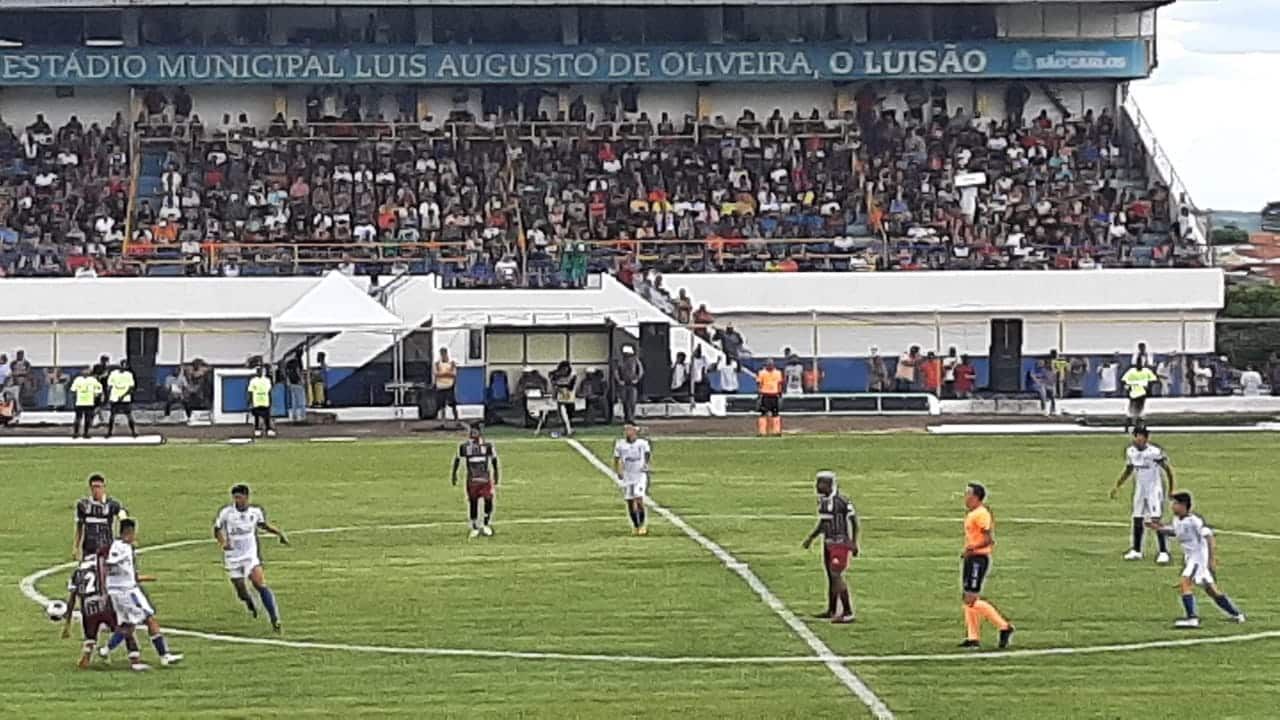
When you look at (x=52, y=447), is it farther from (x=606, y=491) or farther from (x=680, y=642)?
(x=680, y=642)

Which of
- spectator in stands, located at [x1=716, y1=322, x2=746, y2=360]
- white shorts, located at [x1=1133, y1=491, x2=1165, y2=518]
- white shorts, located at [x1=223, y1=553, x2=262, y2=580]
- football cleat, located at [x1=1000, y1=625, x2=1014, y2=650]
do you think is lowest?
football cleat, located at [x1=1000, y1=625, x2=1014, y2=650]

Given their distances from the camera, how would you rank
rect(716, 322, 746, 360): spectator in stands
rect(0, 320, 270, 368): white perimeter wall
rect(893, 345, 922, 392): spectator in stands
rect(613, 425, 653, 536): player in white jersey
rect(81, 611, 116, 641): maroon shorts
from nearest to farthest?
rect(81, 611, 116, 641): maroon shorts → rect(613, 425, 653, 536): player in white jersey → rect(893, 345, 922, 392): spectator in stands → rect(716, 322, 746, 360): spectator in stands → rect(0, 320, 270, 368): white perimeter wall

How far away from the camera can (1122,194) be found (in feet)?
229

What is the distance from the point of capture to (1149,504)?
29438 mm

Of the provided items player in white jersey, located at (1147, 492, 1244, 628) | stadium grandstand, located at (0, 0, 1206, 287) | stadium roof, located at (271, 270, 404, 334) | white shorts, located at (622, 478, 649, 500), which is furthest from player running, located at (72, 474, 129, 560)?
stadium grandstand, located at (0, 0, 1206, 287)

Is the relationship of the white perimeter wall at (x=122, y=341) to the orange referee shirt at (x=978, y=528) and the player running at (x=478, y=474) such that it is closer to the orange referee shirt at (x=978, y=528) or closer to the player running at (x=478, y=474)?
the player running at (x=478, y=474)

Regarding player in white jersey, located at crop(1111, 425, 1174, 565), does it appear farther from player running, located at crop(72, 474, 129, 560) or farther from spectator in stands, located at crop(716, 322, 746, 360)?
spectator in stands, located at crop(716, 322, 746, 360)

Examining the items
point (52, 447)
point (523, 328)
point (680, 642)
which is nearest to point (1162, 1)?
point (523, 328)

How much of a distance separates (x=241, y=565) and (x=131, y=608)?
293cm

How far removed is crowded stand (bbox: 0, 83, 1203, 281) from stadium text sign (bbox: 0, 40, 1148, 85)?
1365 millimetres

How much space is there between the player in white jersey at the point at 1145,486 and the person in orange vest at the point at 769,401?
71.0 ft

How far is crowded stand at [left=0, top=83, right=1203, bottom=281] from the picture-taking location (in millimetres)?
63219

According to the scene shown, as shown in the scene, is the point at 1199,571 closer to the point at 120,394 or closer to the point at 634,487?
the point at 634,487

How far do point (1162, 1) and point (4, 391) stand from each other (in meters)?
36.7
